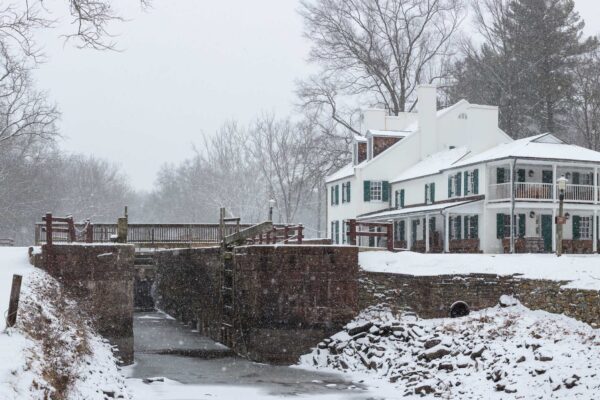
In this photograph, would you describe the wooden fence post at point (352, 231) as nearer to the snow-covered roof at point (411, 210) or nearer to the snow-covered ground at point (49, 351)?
the snow-covered ground at point (49, 351)

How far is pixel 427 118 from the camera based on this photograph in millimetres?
42094

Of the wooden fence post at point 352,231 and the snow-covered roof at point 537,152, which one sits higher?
the snow-covered roof at point 537,152

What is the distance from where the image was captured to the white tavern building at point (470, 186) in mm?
33969

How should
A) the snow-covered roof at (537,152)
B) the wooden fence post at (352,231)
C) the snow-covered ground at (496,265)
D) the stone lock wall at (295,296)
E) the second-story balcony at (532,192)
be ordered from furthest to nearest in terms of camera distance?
the second-story balcony at (532,192), the snow-covered roof at (537,152), the wooden fence post at (352,231), the stone lock wall at (295,296), the snow-covered ground at (496,265)

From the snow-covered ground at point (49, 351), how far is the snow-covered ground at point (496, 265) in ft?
27.2

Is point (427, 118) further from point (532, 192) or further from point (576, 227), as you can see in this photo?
point (576, 227)

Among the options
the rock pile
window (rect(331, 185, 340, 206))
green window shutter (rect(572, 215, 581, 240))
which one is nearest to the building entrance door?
green window shutter (rect(572, 215, 581, 240))

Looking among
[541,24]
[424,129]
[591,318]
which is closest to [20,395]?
[591,318]

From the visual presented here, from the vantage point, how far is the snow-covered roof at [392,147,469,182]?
1505 inches

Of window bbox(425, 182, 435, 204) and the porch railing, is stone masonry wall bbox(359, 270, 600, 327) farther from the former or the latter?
window bbox(425, 182, 435, 204)

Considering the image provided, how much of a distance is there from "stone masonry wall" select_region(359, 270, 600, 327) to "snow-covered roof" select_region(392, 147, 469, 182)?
15721 millimetres

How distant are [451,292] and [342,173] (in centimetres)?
2502

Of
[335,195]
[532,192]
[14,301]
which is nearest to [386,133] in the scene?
[335,195]

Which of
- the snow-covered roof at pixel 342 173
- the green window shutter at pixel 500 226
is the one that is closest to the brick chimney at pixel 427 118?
the snow-covered roof at pixel 342 173
